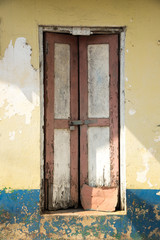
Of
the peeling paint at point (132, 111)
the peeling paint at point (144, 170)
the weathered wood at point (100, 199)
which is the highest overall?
the peeling paint at point (132, 111)

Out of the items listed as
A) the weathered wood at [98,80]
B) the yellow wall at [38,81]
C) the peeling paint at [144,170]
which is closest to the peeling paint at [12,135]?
the yellow wall at [38,81]

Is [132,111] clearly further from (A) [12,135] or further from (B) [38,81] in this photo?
(A) [12,135]

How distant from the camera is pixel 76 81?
4059 mm

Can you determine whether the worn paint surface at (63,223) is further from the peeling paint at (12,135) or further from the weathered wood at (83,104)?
the peeling paint at (12,135)

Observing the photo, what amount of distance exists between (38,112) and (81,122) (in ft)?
1.86

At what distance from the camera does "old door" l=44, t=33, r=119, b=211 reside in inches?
155

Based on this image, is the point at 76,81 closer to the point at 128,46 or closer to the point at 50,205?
the point at 128,46

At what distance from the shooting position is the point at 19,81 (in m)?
3.80

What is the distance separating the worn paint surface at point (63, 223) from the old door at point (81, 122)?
0.20m

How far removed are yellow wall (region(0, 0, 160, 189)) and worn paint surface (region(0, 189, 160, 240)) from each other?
0.20 m

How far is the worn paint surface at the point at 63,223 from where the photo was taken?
375 centimetres

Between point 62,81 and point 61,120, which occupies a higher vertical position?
point 62,81

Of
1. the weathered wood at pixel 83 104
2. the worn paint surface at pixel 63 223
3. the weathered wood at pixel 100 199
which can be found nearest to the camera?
the worn paint surface at pixel 63 223

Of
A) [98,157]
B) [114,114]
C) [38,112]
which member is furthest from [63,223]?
[114,114]
